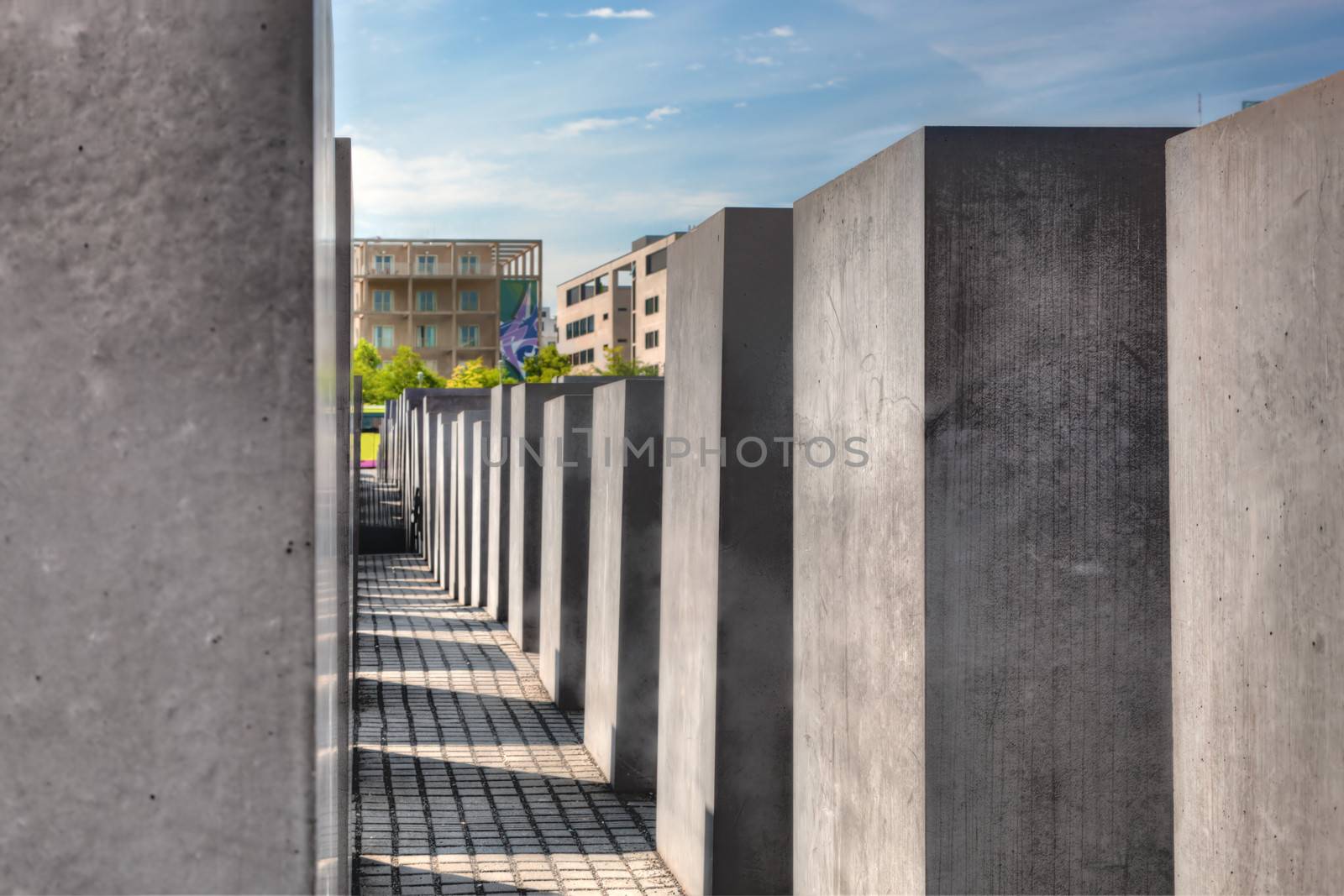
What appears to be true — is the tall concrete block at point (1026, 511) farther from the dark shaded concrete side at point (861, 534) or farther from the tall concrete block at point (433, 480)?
the tall concrete block at point (433, 480)

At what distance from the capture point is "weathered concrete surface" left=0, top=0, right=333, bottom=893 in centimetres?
136

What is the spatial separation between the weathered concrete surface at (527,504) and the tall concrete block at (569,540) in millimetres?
1369

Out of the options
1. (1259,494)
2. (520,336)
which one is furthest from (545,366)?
(1259,494)

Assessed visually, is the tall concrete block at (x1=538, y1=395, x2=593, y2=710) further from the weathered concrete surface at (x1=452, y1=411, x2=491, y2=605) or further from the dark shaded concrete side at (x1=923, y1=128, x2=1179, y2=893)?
the dark shaded concrete side at (x1=923, y1=128, x2=1179, y2=893)

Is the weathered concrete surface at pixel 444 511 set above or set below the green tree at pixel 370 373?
below

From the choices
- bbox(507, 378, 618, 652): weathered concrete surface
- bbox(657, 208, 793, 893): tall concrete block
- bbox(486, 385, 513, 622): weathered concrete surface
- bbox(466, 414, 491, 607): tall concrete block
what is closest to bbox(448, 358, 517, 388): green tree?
bbox(466, 414, 491, 607): tall concrete block

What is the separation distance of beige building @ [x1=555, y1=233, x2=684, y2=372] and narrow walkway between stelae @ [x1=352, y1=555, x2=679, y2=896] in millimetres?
74866

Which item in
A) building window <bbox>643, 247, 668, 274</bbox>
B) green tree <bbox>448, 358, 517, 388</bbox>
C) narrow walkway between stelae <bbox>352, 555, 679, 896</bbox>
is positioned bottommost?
narrow walkway between stelae <bbox>352, 555, 679, 896</bbox>

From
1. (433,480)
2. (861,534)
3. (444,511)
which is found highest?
(861,534)

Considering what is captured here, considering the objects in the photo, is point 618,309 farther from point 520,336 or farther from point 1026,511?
point 1026,511

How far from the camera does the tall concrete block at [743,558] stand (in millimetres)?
5410

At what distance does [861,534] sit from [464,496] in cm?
1277

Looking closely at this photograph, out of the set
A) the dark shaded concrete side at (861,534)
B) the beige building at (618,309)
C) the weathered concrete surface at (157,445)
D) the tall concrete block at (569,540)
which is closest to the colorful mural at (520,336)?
the beige building at (618,309)

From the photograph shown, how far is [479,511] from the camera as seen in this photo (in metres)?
15.2
